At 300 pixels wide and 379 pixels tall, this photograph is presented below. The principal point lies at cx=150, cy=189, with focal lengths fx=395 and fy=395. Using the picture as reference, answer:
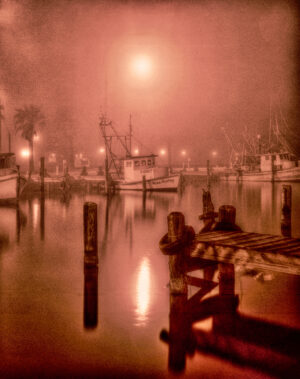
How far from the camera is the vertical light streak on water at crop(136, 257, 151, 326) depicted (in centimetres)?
488

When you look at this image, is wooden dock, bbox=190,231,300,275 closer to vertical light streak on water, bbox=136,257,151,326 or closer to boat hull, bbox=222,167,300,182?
vertical light streak on water, bbox=136,257,151,326

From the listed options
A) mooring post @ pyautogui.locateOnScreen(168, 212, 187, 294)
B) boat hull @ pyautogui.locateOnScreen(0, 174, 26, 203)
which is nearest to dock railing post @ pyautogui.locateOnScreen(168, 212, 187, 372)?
mooring post @ pyautogui.locateOnScreen(168, 212, 187, 294)

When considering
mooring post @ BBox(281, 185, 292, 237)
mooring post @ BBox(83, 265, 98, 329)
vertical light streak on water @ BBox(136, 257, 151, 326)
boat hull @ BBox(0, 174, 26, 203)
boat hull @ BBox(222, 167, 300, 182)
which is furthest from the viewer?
boat hull @ BBox(222, 167, 300, 182)

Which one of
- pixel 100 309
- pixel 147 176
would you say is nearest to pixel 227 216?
pixel 100 309

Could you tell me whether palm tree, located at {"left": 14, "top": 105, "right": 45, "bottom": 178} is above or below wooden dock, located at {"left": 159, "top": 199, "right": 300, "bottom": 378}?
above

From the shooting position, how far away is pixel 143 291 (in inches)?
236

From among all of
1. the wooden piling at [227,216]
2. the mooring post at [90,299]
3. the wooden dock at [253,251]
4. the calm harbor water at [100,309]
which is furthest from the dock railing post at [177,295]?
the wooden piling at [227,216]

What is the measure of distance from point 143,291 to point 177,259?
2138 millimetres

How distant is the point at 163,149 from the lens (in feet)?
179

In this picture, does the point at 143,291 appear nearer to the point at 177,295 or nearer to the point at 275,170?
the point at 177,295

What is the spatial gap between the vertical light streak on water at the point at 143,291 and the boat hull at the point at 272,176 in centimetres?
3579

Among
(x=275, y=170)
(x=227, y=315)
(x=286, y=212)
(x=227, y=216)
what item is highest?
(x=275, y=170)

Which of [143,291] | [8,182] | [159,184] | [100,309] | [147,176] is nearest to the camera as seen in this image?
[100,309]

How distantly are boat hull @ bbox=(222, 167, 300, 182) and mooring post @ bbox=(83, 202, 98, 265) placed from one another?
3820cm
